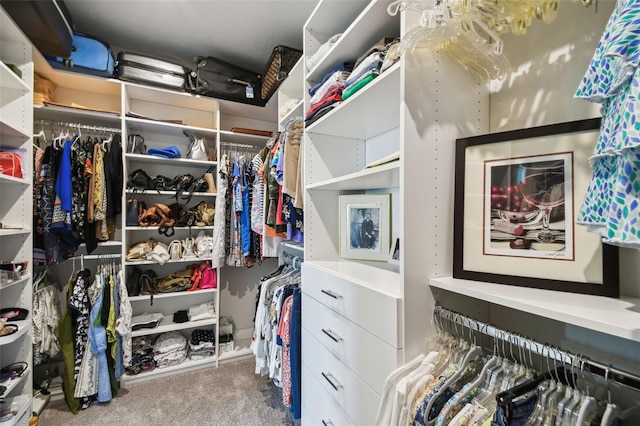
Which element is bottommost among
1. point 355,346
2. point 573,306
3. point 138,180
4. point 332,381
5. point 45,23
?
point 332,381

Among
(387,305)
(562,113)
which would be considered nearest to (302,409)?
(387,305)

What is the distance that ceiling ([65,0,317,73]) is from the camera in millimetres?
1810

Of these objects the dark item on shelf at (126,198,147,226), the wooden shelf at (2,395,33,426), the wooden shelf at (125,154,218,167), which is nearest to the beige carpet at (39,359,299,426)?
the wooden shelf at (2,395,33,426)

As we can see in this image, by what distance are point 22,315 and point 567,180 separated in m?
2.75

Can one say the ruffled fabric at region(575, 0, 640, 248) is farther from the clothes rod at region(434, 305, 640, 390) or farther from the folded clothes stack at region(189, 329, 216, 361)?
the folded clothes stack at region(189, 329, 216, 361)

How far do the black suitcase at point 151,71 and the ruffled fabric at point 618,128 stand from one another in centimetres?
261

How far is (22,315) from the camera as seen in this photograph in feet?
5.41

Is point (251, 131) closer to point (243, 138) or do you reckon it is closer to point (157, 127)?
point (243, 138)

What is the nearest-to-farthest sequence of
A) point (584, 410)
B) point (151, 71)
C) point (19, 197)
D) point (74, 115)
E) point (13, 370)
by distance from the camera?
1. point (584, 410)
2. point (13, 370)
3. point (19, 197)
4. point (74, 115)
5. point (151, 71)

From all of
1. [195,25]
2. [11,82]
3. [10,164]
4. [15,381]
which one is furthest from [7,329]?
[195,25]

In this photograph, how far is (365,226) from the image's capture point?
1.48 meters

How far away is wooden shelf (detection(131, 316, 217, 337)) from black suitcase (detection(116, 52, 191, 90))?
80.8 inches

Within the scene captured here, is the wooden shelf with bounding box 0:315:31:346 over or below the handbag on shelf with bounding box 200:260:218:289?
below

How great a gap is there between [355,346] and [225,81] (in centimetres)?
235
